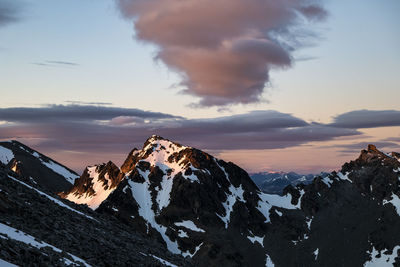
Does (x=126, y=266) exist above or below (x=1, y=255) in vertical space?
below

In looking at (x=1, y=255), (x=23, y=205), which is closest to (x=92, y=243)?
(x=23, y=205)

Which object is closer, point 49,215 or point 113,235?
point 49,215

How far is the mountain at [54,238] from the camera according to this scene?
1529 inches

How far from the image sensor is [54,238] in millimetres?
51000

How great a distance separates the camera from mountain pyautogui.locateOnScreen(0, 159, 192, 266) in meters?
38.8

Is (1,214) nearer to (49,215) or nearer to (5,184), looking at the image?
(49,215)

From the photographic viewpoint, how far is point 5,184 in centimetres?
6750

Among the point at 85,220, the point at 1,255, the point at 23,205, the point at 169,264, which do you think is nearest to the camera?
the point at 1,255

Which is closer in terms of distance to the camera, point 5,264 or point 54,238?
point 5,264

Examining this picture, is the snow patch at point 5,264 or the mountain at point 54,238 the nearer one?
the snow patch at point 5,264

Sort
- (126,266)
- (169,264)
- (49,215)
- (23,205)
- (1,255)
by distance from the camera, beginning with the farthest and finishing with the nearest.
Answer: (169,264), (49,215), (23,205), (126,266), (1,255)

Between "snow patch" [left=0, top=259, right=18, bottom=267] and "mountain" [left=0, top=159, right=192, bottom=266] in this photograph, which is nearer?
"snow patch" [left=0, top=259, right=18, bottom=267]

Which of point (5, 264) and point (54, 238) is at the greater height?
point (5, 264)

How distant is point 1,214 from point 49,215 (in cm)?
1225
